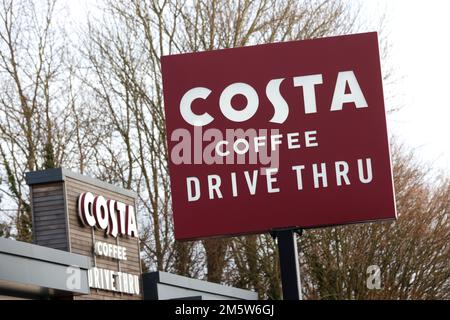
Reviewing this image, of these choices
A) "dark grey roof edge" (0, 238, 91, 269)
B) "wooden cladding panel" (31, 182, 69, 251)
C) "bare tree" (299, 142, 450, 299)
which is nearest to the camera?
"dark grey roof edge" (0, 238, 91, 269)

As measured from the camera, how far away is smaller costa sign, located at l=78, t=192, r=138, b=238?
67.4 feet

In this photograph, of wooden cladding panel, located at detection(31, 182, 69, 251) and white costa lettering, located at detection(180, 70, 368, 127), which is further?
wooden cladding panel, located at detection(31, 182, 69, 251)

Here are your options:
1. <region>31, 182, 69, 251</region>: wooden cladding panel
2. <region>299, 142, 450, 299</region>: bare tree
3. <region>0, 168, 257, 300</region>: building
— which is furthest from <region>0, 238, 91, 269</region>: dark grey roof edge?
<region>299, 142, 450, 299</region>: bare tree

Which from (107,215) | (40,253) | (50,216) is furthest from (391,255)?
(40,253)

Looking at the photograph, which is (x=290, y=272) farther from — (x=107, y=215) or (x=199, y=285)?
(x=199, y=285)

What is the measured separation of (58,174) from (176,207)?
1065cm

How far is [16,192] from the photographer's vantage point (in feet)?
107

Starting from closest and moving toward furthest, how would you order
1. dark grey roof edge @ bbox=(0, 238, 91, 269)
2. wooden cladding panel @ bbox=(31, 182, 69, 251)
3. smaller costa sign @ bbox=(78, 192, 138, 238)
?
dark grey roof edge @ bbox=(0, 238, 91, 269) < wooden cladding panel @ bbox=(31, 182, 69, 251) < smaller costa sign @ bbox=(78, 192, 138, 238)

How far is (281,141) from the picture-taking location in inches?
375

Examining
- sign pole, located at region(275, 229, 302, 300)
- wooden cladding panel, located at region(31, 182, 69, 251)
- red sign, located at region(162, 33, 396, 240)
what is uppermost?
wooden cladding panel, located at region(31, 182, 69, 251)

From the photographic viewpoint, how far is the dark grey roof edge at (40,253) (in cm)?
1518

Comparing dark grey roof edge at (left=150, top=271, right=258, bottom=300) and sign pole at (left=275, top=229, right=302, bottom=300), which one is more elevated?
dark grey roof edge at (left=150, top=271, right=258, bottom=300)

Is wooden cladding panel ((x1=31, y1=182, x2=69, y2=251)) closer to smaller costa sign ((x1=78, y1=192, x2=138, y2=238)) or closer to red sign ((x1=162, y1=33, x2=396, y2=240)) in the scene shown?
smaller costa sign ((x1=78, y1=192, x2=138, y2=238))

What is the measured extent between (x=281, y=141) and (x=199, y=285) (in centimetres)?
1423
